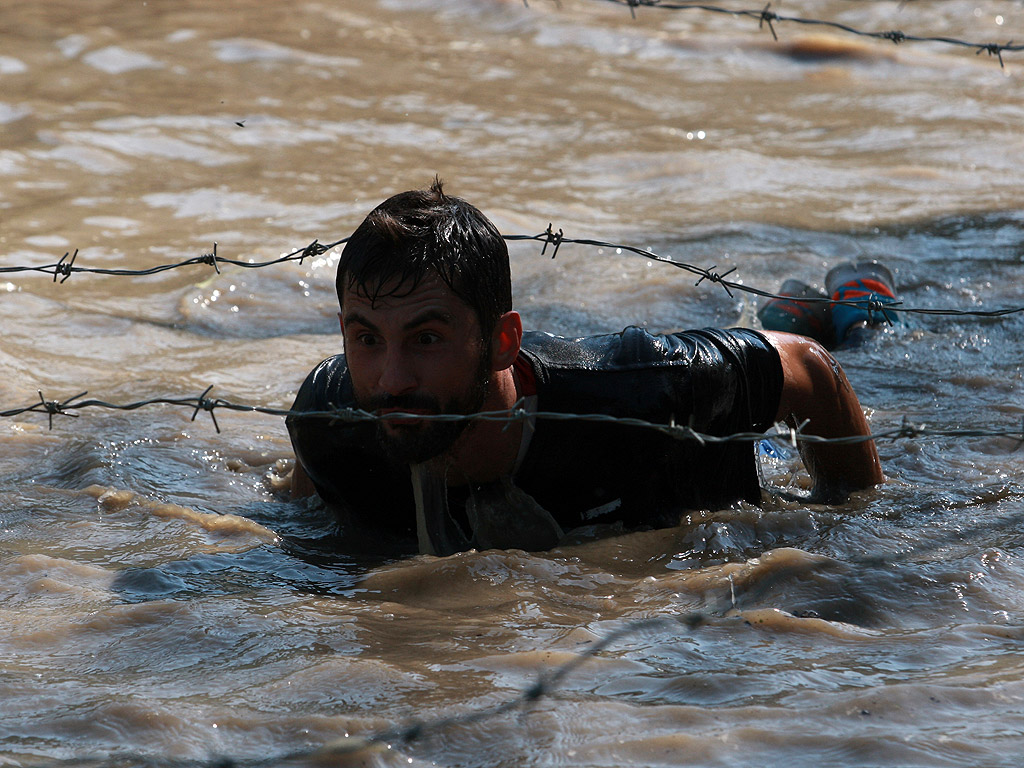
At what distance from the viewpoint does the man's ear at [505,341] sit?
289 centimetres

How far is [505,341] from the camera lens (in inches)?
114

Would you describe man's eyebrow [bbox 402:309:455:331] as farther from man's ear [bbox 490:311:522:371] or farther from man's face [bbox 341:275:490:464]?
man's ear [bbox 490:311:522:371]

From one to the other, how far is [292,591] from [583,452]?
775 millimetres

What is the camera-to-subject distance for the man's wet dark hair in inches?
108

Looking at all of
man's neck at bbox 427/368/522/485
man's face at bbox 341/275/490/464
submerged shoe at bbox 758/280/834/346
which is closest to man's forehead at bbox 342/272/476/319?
man's face at bbox 341/275/490/464

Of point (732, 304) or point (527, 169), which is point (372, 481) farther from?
point (527, 169)

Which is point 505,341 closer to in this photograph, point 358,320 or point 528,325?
point 358,320

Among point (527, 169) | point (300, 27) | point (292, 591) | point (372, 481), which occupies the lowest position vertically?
point (292, 591)

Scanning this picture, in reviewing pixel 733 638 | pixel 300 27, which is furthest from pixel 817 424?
pixel 300 27

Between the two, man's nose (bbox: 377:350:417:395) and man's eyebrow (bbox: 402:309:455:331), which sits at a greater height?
man's eyebrow (bbox: 402:309:455:331)

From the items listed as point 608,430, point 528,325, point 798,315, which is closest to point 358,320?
point 608,430

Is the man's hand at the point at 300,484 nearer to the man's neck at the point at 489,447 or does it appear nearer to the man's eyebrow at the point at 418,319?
the man's neck at the point at 489,447

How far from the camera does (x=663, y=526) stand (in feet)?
10.6

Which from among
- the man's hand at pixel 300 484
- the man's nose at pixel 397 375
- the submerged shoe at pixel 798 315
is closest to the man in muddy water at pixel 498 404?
the man's nose at pixel 397 375
